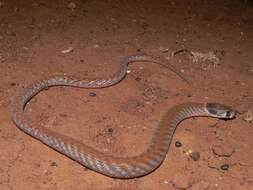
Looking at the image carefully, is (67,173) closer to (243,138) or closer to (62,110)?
(62,110)

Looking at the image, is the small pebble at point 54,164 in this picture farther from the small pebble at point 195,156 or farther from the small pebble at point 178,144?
the small pebble at point 195,156

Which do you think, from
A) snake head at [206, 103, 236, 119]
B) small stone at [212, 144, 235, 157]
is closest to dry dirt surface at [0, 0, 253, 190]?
small stone at [212, 144, 235, 157]

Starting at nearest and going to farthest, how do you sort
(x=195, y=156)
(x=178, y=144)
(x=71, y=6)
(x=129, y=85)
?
(x=195, y=156), (x=178, y=144), (x=129, y=85), (x=71, y=6)

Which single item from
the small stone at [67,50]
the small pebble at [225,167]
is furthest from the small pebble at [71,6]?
the small pebble at [225,167]

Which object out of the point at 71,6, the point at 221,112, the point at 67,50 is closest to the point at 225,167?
the point at 221,112

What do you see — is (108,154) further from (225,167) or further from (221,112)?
(221,112)

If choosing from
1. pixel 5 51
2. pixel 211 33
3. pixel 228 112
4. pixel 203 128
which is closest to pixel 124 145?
pixel 203 128

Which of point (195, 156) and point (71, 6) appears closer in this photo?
point (195, 156)
